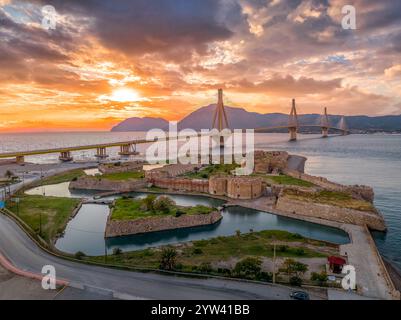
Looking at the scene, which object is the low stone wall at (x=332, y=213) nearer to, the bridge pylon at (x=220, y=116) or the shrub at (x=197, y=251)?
the shrub at (x=197, y=251)

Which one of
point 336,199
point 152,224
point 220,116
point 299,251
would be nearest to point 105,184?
point 152,224

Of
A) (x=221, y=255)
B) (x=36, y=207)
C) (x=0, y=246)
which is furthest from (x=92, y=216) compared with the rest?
(x=221, y=255)

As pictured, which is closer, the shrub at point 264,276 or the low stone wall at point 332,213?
the shrub at point 264,276

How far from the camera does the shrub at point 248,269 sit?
14922 millimetres

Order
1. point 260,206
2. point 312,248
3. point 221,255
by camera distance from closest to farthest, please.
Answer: point 221,255 → point 312,248 → point 260,206

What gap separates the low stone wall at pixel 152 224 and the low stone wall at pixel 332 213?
7.70 m

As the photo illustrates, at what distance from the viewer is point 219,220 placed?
92.9 ft

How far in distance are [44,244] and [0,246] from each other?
2.29 metres

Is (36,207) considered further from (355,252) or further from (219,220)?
(355,252)

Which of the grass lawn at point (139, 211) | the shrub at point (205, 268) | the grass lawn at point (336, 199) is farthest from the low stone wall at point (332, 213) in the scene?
the shrub at point (205, 268)

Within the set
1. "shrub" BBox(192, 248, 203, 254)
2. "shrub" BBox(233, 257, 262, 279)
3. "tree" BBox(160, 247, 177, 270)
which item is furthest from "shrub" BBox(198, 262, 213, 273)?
"shrub" BBox(192, 248, 203, 254)

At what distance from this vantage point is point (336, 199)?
28391mm

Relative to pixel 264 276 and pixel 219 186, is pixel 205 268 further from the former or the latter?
pixel 219 186

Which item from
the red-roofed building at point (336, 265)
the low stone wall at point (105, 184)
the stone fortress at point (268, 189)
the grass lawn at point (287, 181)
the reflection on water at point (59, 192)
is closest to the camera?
the red-roofed building at point (336, 265)
